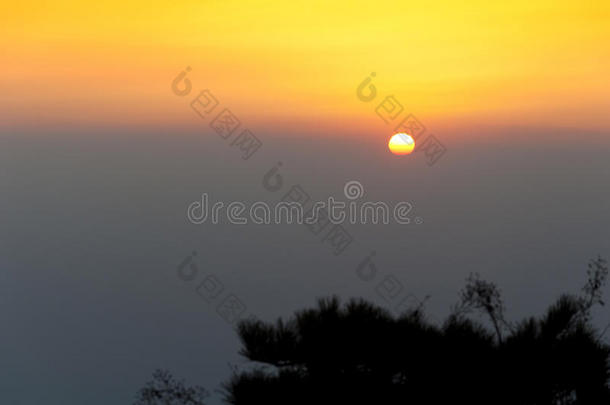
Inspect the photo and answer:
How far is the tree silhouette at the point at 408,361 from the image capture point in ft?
13.4

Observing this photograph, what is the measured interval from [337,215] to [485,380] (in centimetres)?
732

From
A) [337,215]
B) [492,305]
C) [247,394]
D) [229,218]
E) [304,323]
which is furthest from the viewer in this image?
[229,218]

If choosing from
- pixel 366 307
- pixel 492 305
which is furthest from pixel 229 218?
pixel 366 307

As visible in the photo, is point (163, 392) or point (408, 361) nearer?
point (408, 361)

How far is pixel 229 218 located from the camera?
12422 millimetres

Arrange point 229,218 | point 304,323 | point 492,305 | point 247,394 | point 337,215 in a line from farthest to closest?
point 229,218 → point 337,215 → point 492,305 → point 304,323 → point 247,394

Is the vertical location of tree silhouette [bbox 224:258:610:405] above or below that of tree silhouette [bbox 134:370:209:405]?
below

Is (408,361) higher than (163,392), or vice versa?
(163,392)

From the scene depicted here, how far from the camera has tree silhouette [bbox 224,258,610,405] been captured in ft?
13.4

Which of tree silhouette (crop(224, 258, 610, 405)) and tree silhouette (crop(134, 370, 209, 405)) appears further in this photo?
tree silhouette (crop(134, 370, 209, 405))

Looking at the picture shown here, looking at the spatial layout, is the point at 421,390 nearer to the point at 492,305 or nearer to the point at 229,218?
the point at 492,305

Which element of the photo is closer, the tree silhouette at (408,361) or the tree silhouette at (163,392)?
the tree silhouette at (408,361)

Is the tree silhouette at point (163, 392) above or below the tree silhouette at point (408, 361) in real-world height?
above

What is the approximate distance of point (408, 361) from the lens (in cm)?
415
